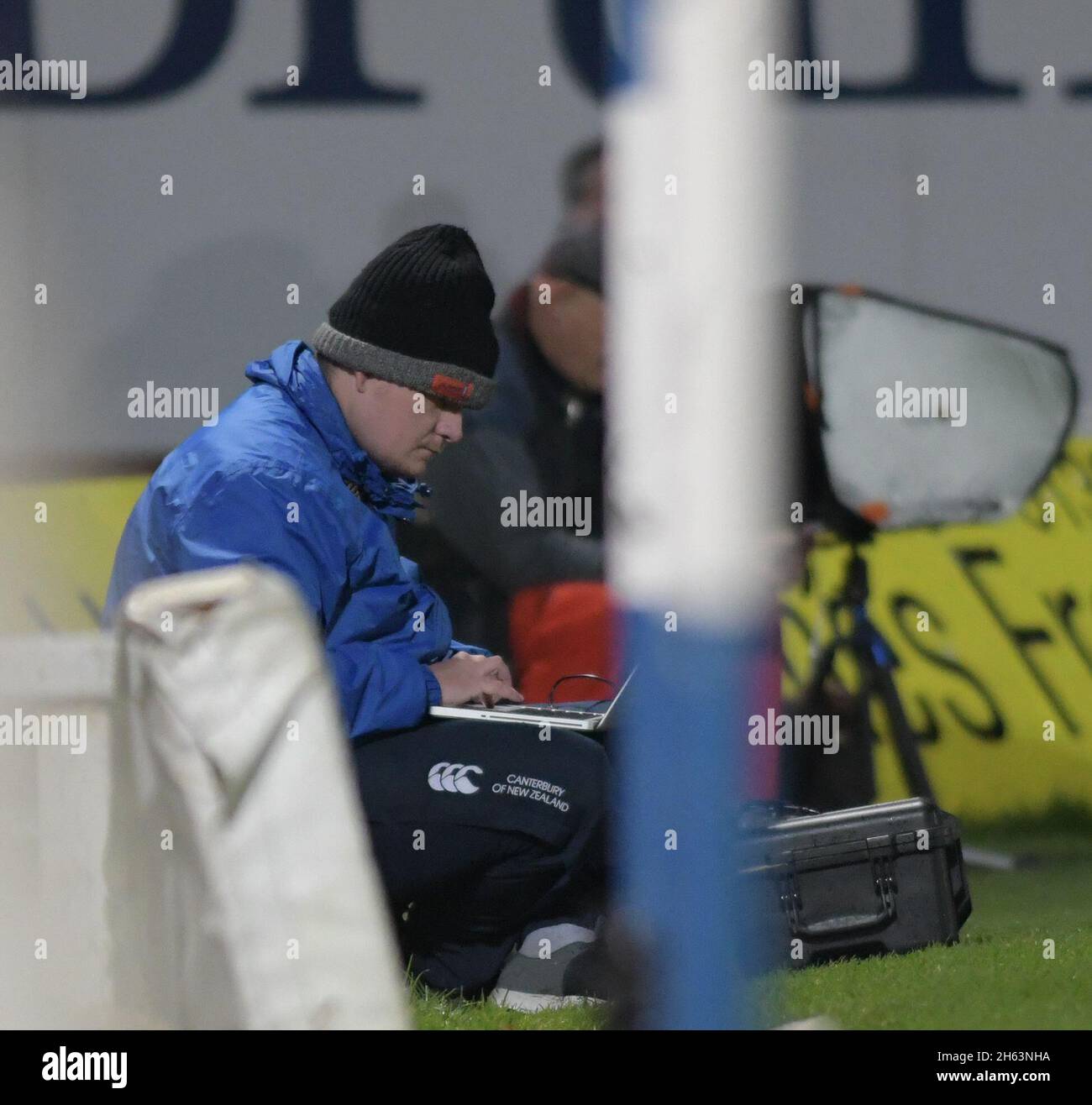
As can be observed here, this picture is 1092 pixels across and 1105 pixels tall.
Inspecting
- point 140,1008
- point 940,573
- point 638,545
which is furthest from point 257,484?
point 940,573

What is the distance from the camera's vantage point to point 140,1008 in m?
1.79

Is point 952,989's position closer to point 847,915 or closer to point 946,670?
point 847,915

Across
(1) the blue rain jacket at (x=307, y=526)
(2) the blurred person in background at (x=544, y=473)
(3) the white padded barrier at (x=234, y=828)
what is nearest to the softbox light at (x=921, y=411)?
(2) the blurred person in background at (x=544, y=473)

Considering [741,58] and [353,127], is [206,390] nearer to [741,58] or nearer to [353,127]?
[353,127]

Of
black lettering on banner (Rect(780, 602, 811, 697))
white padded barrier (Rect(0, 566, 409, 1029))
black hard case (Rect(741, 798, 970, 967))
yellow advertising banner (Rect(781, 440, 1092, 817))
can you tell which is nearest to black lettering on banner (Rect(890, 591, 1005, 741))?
yellow advertising banner (Rect(781, 440, 1092, 817))

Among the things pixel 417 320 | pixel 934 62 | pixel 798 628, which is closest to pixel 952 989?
pixel 417 320

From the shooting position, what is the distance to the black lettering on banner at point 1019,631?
3922mm

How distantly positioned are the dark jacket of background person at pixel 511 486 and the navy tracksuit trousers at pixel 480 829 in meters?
1.12

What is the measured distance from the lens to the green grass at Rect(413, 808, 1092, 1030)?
7.59 ft

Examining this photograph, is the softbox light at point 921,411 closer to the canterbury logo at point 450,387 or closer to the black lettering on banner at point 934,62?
the black lettering on banner at point 934,62

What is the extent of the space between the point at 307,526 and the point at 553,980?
743mm

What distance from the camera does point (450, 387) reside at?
250 cm
